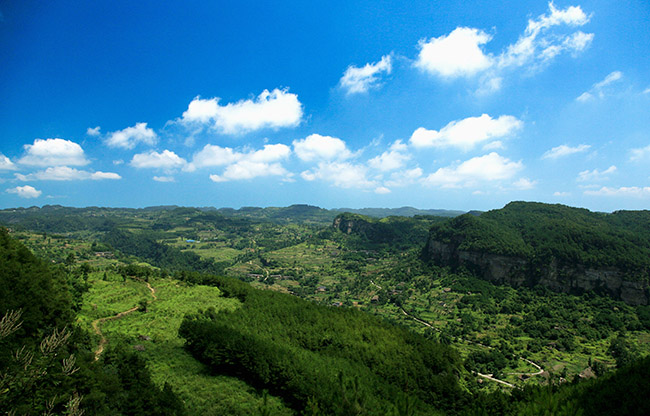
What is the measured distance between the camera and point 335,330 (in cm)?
5034

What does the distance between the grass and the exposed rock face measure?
4824 inches

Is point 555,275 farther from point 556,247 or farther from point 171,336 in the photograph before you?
point 171,336

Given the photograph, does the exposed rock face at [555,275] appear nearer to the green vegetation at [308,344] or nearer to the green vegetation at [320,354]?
the green vegetation at [308,344]

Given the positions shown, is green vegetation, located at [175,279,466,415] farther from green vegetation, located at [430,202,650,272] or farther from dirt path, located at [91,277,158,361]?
green vegetation, located at [430,202,650,272]

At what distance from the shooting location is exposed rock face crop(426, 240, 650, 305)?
100 meters

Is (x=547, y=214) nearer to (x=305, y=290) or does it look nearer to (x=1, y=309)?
(x=305, y=290)

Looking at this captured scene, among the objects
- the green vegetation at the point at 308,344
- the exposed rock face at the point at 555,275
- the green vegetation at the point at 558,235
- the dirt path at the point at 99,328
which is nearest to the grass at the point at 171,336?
the green vegetation at the point at 308,344

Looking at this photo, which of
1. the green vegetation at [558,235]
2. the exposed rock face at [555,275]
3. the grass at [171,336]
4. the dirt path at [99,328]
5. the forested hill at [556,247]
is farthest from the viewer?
the green vegetation at [558,235]

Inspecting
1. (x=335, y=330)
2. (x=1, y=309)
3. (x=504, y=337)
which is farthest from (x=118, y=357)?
(x=504, y=337)

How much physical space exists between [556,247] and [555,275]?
1188 cm

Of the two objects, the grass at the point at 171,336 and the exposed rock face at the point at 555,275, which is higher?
the grass at the point at 171,336

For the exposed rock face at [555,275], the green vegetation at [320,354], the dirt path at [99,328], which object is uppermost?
the dirt path at [99,328]

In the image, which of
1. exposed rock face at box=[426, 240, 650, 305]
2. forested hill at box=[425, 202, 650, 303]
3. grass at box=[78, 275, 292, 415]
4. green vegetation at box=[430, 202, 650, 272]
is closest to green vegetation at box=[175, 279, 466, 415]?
grass at box=[78, 275, 292, 415]

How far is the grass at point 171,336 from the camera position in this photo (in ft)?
98.1
